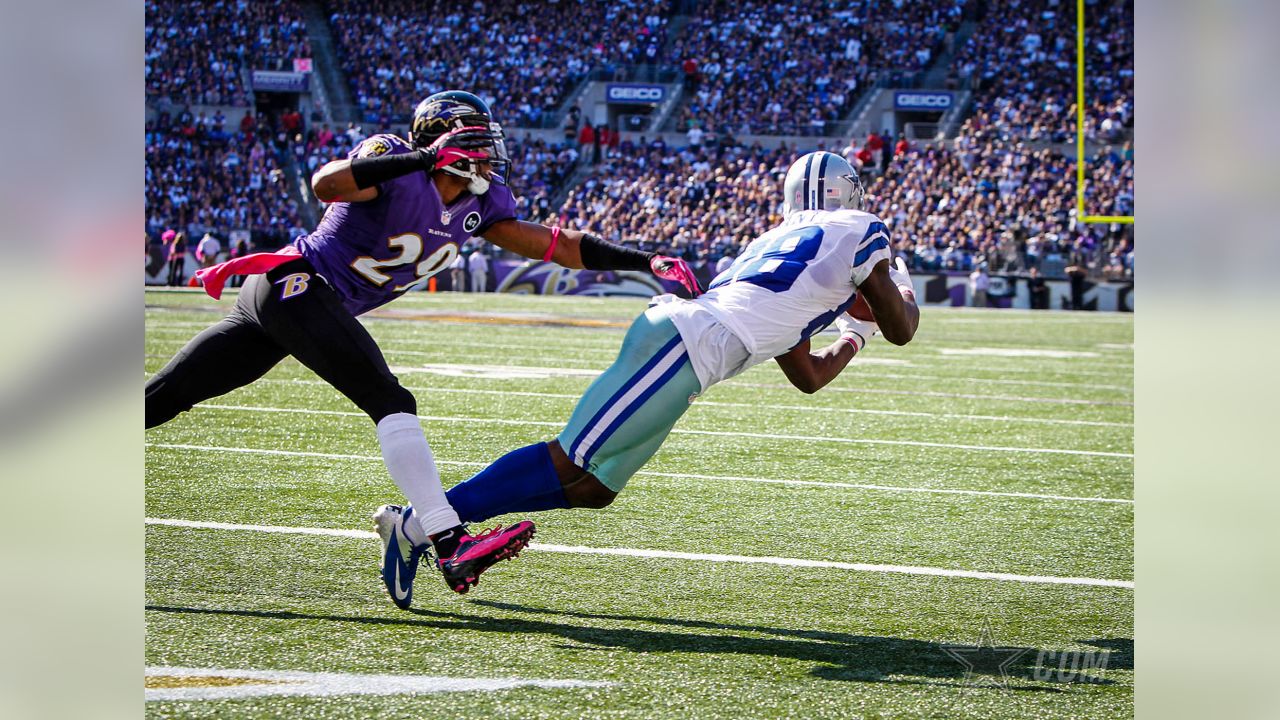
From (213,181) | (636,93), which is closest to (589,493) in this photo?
(213,181)

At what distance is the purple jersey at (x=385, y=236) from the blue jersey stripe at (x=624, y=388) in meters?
0.73

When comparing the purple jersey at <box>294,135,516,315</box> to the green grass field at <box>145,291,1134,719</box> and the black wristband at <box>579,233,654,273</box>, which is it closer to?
the black wristband at <box>579,233,654,273</box>

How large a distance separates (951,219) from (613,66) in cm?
966

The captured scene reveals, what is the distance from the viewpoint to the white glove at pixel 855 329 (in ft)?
14.6

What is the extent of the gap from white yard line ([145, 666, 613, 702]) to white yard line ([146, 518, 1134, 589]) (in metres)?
1.48

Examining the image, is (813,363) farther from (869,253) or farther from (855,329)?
(869,253)

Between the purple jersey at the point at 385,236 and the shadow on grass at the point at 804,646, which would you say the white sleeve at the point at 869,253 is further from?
the purple jersey at the point at 385,236

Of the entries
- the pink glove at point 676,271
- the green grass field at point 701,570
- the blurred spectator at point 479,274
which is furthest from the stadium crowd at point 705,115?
the pink glove at point 676,271

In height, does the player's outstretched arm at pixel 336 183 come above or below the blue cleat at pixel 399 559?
above

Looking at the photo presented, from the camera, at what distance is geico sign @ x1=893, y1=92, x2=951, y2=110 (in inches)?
1126

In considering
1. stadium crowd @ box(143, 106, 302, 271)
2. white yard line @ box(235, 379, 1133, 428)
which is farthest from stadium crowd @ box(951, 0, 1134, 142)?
white yard line @ box(235, 379, 1133, 428)
